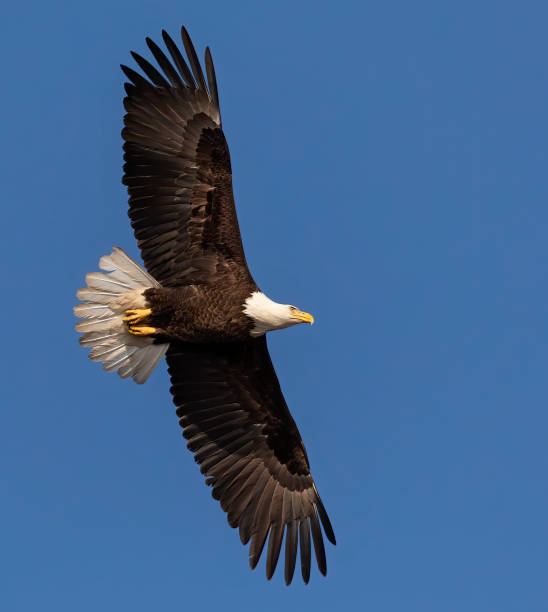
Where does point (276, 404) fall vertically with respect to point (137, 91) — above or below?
below

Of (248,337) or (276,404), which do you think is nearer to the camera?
(248,337)

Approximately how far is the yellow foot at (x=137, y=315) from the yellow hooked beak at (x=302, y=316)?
1.33 metres

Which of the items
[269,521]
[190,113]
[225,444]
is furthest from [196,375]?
[190,113]

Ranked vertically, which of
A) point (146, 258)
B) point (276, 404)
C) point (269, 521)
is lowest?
point (269, 521)

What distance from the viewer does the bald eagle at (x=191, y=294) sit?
1169 cm

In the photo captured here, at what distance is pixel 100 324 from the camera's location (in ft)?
39.3

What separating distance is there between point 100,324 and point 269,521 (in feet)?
8.10

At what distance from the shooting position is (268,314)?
11.6 m

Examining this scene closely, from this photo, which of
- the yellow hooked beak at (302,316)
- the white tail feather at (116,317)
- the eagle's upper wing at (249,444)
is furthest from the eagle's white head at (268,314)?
the white tail feather at (116,317)

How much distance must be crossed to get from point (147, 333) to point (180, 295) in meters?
0.50

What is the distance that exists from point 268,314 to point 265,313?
0.03 meters

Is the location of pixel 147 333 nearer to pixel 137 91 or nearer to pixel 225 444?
pixel 225 444

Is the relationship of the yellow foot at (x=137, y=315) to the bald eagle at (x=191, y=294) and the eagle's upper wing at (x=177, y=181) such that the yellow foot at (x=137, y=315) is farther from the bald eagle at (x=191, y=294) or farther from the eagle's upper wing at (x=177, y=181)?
the eagle's upper wing at (x=177, y=181)

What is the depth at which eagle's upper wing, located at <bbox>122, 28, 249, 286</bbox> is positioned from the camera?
11.8 m
